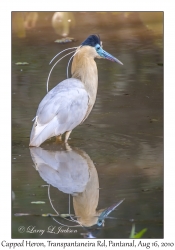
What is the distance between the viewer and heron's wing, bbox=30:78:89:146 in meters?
7.53

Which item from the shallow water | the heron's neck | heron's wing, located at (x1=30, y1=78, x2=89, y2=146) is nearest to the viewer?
the shallow water

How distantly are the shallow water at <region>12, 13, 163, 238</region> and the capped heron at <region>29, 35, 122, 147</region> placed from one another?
0.22 meters

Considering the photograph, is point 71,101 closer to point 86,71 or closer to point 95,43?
point 86,71

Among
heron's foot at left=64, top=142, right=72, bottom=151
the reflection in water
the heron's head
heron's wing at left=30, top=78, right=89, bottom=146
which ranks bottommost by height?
the reflection in water

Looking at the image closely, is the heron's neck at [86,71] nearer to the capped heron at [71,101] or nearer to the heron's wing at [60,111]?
the capped heron at [71,101]

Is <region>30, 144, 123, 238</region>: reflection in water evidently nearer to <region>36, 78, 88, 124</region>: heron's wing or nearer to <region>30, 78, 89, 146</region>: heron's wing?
<region>30, 78, 89, 146</region>: heron's wing

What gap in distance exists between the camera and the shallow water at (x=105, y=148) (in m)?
5.91

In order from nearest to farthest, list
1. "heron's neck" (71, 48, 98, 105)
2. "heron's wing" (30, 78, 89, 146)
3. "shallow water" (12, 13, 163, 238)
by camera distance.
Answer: "shallow water" (12, 13, 163, 238), "heron's wing" (30, 78, 89, 146), "heron's neck" (71, 48, 98, 105)

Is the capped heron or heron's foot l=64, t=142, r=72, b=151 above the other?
the capped heron

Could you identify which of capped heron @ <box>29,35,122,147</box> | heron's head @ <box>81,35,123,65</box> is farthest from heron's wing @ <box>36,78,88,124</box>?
heron's head @ <box>81,35,123,65</box>

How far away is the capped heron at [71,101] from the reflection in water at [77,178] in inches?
8.7

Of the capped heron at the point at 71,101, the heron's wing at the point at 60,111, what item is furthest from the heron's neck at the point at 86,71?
the heron's wing at the point at 60,111

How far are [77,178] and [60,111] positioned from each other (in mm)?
1184

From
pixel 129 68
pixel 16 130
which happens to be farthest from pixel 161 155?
pixel 129 68
